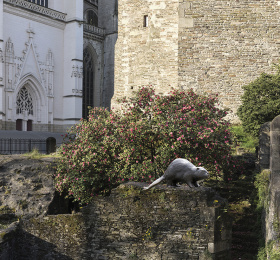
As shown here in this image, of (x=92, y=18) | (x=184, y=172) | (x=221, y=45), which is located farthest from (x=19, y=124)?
(x=184, y=172)

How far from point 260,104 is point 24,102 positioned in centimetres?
2233

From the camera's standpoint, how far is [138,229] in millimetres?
8609

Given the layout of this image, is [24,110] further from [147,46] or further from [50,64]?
[147,46]

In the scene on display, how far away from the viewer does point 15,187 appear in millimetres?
11656

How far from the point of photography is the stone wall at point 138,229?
8.17 meters

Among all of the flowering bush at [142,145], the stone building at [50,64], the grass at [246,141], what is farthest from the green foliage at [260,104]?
the stone building at [50,64]

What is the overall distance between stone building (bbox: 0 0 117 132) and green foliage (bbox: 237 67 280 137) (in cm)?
1999

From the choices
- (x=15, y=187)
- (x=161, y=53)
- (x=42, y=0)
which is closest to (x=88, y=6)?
(x=42, y=0)

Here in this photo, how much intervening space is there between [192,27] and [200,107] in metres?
8.09

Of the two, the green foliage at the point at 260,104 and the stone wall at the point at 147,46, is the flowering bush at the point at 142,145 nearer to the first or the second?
the green foliage at the point at 260,104

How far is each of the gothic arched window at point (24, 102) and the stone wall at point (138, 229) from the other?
23.6 meters

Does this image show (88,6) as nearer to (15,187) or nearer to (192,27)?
(192,27)

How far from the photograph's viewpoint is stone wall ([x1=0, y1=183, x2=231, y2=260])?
26.8 ft

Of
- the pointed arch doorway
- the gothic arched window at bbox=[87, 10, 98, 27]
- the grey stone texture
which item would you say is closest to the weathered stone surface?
the grey stone texture
